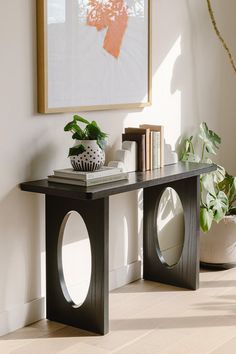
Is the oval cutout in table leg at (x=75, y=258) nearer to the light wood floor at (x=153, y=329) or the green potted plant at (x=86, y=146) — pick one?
the light wood floor at (x=153, y=329)

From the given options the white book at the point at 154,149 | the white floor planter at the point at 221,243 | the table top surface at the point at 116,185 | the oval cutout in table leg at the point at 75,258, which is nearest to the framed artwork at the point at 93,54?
the white book at the point at 154,149

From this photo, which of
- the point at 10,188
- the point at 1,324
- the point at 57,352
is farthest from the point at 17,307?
the point at 10,188

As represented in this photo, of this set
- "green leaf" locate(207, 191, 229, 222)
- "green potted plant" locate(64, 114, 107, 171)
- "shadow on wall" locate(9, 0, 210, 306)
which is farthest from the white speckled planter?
"green leaf" locate(207, 191, 229, 222)

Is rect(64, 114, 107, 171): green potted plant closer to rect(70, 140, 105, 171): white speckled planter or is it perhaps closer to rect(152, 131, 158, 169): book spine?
rect(70, 140, 105, 171): white speckled planter

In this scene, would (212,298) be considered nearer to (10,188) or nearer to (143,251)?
(143,251)

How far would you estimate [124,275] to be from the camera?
378 cm

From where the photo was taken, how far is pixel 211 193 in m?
4.03

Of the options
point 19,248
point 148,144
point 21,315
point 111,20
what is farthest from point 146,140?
point 21,315

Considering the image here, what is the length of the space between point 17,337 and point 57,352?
244 mm

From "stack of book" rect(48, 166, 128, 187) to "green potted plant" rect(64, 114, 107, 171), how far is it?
0.04 m

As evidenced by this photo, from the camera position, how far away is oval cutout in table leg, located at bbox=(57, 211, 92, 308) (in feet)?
11.0

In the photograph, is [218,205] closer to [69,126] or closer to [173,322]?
[173,322]

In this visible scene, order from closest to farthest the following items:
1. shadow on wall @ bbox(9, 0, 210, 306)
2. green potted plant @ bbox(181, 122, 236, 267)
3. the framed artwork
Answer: the framed artwork, shadow on wall @ bbox(9, 0, 210, 306), green potted plant @ bbox(181, 122, 236, 267)

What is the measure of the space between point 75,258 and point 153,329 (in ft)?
1.83
